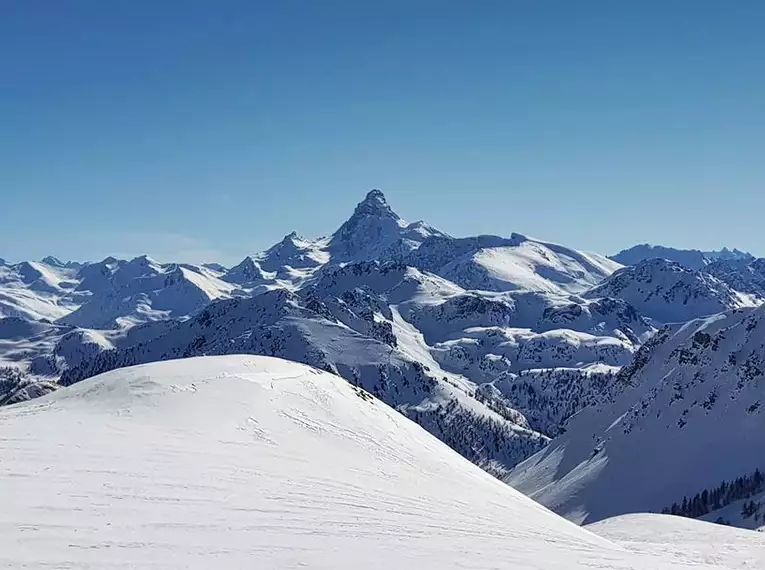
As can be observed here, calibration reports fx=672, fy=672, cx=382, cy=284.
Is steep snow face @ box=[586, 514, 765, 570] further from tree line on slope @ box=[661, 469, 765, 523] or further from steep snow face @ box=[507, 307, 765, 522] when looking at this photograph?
steep snow face @ box=[507, 307, 765, 522]

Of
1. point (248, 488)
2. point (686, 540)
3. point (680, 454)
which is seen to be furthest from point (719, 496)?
point (248, 488)

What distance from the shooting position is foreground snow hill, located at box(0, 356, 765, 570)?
75.8 feet

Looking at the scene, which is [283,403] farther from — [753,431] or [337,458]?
[753,431]

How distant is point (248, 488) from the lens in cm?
3106

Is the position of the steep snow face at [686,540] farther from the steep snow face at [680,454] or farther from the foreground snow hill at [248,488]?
the steep snow face at [680,454]

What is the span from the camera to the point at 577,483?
18500 cm

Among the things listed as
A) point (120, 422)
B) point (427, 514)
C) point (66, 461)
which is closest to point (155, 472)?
point (66, 461)

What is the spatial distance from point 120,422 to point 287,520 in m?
16.8

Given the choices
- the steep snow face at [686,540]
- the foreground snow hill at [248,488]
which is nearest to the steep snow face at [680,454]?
the steep snow face at [686,540]

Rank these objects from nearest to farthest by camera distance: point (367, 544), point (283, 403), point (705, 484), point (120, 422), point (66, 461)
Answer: point (367, 544), point (66, 461), point (120, 422), point (283, 403), point (705, 484)

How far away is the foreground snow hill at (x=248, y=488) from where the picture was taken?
23094 millimetres

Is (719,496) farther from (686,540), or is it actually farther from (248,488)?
(248,488)

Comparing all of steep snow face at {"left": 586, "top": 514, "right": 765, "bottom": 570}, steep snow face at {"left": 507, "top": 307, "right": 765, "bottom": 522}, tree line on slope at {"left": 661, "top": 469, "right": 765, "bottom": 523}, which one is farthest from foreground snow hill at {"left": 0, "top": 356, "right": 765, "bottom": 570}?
steep snow face at {"left": 507, "top": 307, "right": 765, "bottom": 522}

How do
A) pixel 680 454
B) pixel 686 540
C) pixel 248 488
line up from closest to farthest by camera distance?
pixel 248 488
pixel 686 540
pixel 680 454
